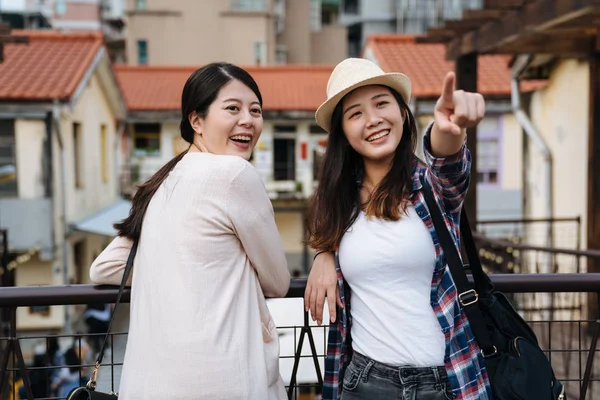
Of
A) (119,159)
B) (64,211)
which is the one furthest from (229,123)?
(119,159)

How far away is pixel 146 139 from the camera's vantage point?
2156 centimetres

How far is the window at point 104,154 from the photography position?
18500 millimetres

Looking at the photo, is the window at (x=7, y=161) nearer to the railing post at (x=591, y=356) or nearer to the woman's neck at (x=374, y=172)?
the woman's neck at (x=374, y=172)

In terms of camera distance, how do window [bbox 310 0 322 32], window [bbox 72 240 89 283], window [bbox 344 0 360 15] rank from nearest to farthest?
1. window [bbox 72 240 89 283]
2. window [bbox 310 0 322 32]
3. window [bbox 344 0 360 15]

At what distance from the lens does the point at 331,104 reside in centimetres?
223

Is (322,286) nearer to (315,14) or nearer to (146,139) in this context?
(146,139)

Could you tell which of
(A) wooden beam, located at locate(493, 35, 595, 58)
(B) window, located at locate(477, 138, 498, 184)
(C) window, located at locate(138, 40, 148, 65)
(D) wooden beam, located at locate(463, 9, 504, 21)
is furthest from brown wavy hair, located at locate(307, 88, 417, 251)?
(C) window, located at locate(138, 40, 148, 65)

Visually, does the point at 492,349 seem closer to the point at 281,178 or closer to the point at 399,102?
the point at 399,102

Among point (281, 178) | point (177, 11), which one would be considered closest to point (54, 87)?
point (281, 178)

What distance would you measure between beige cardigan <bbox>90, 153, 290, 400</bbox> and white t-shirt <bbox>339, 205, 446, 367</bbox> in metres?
0.30

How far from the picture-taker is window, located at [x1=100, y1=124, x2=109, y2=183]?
18.5 meters

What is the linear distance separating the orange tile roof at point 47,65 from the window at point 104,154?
3.10 metres

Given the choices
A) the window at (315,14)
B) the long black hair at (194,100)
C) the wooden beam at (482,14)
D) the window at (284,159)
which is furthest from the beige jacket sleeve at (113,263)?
the window at (315,14)

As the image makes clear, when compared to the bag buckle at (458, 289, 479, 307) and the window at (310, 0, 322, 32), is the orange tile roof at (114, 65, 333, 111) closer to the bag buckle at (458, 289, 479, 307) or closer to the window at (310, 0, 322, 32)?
the window at (310, 0, 322, 32)
